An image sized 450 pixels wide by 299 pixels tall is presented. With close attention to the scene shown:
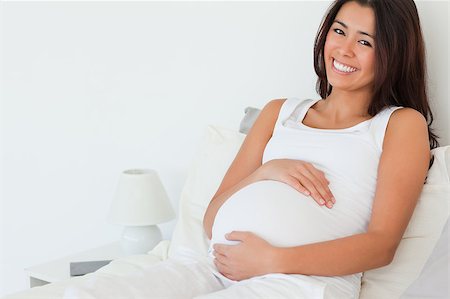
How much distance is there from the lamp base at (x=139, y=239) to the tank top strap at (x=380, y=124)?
84 cm

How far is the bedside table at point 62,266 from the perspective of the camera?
236cm

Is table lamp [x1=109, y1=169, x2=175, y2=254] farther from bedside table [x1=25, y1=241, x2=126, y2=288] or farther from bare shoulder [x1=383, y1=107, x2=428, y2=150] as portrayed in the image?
bare shoulder [x1=383, y1=107, x2=428, y2=150]

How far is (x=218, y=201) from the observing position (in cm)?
194

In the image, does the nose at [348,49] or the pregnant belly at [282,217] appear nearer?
the pregnant belly at [282,217]

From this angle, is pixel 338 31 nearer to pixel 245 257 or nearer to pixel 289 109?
pixel 289 109

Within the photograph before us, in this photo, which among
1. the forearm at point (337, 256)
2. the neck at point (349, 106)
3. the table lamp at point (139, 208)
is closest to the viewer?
the forearm at point (337, 256)

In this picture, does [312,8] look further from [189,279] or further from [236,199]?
[189,279]

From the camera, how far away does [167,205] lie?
241cm

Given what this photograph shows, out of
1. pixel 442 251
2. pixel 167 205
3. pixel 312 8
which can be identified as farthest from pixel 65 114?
pixel 442 251

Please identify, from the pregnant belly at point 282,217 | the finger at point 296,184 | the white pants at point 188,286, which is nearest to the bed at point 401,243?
the white pants at point 188,286

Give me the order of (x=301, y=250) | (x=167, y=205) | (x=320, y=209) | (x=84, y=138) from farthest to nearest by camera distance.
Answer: (x=84, y=138) < (x=167, y=205) < (x=320, y=209) < (x=301, y=250)

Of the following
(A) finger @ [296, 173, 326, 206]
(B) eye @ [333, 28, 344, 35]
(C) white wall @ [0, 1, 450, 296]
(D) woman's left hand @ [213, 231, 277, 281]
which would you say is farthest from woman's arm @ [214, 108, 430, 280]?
(C) white wall @ [0, 1, 450, 296]

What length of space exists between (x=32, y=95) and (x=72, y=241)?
1.83ft

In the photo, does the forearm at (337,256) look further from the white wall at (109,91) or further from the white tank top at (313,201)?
the white wall at (109,91)
